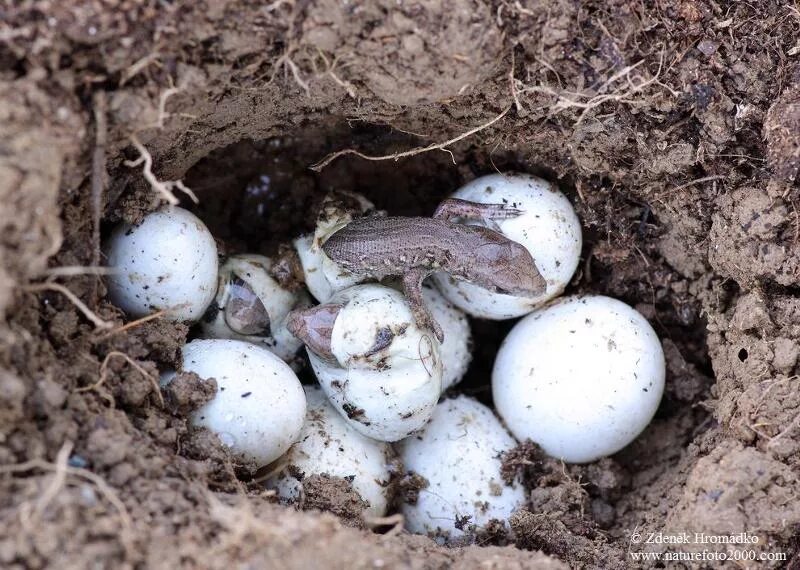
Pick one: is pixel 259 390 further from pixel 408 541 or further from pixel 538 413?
pixel 538 413

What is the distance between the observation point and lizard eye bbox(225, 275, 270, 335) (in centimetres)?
418

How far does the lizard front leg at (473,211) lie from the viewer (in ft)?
13.8

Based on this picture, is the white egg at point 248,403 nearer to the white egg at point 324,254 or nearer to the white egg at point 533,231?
the white egg at point 324,254

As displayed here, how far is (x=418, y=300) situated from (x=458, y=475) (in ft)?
3.12

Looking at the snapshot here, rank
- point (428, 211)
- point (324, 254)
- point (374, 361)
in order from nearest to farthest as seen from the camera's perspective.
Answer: point (374, 361), point (324, 254), point (428, 211)

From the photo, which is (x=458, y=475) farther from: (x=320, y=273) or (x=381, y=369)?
(x=320, y=273)

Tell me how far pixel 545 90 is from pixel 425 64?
2.15 ft

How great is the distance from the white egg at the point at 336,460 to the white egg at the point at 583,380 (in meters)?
0.78

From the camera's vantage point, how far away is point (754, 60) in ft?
12.0

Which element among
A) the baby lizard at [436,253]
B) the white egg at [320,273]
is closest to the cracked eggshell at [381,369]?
the baby lizard at [436,253]

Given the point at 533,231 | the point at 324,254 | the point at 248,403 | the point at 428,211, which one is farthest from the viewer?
the point at 428,211

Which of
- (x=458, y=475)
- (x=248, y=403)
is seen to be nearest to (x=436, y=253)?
(x=458, y=475)

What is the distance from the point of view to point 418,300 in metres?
4.16

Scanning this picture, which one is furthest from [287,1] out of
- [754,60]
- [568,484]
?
[568,484]
